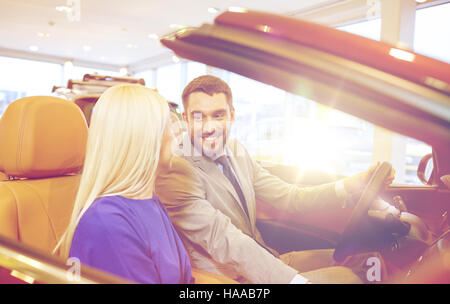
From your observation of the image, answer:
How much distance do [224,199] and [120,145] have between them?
70 cm

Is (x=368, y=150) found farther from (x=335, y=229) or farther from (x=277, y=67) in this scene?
(x=277, y=67)

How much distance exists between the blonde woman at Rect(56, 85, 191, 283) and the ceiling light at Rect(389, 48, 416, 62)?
0.58 m

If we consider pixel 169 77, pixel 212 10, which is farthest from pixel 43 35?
pixel 212 10

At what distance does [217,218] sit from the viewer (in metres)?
1.25

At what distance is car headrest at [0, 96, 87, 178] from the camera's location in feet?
4.03

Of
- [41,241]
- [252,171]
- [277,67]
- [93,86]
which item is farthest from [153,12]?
[277,67]

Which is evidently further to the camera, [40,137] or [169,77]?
[169,77]

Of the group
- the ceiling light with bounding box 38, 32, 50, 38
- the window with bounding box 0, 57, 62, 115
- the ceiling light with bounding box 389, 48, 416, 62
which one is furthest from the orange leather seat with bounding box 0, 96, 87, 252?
the window with bounding box 0, 57, 62, 115

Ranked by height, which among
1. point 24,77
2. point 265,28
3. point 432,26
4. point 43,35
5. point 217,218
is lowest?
point 217,218

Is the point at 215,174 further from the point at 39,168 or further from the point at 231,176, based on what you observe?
the point at 39,168

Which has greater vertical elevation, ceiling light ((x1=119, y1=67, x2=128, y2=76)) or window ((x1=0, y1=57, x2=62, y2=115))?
ceiling light ((x1=119, y1=67, x2=128, y2=76))

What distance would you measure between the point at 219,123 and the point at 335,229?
3.12ft

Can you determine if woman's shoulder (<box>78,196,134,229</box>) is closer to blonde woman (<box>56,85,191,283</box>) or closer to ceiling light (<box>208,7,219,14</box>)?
blonde woman (<box>56,85,191,283</box>)

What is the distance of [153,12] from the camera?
720 centimetres
